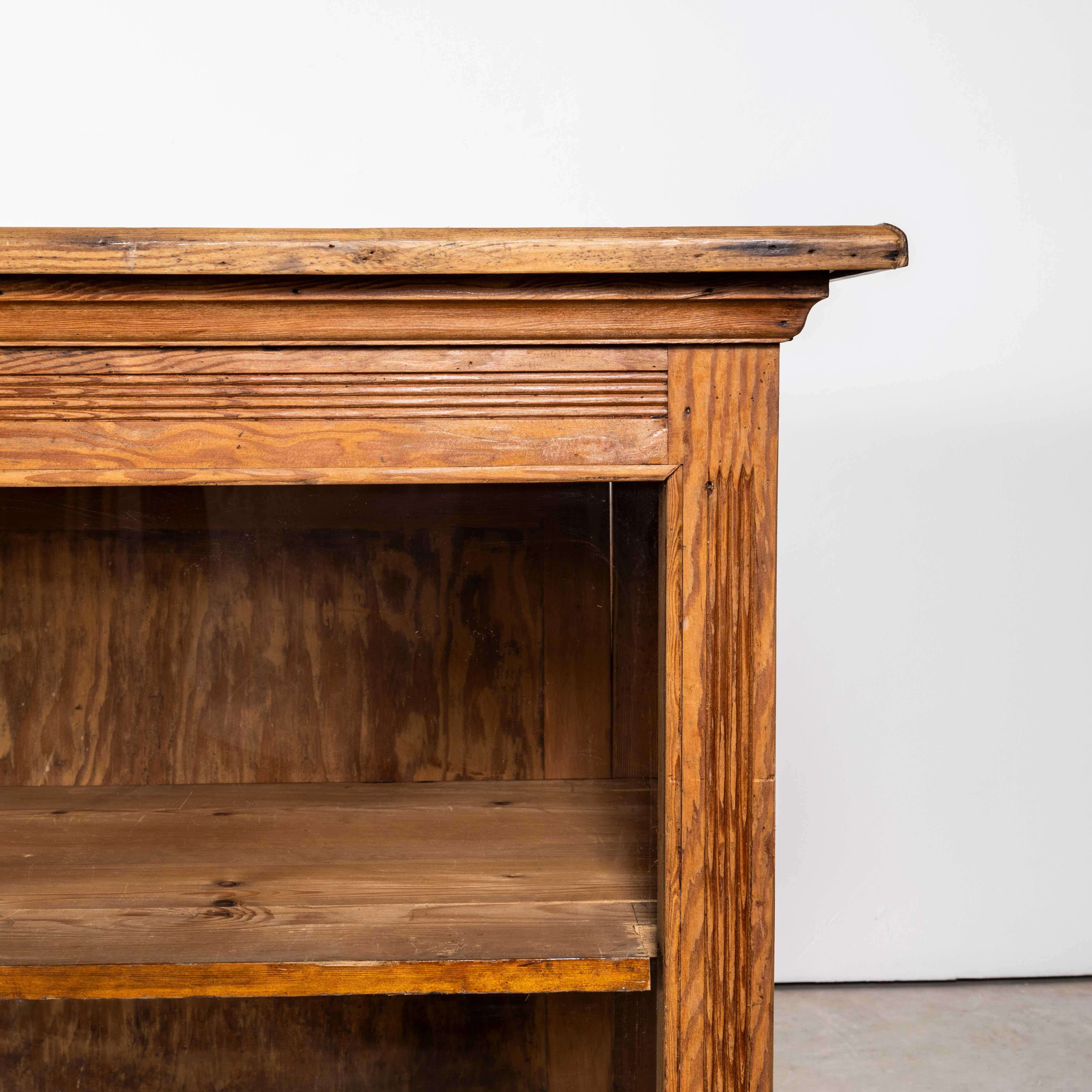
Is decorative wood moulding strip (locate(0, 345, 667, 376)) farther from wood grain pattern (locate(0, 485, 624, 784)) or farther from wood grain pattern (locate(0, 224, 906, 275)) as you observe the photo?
wood grain pattern (locate(0, 485, 624, 784))

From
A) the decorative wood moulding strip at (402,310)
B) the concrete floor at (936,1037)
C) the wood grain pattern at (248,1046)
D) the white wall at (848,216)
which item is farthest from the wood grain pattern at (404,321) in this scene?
the concrete floor at (936,1037)

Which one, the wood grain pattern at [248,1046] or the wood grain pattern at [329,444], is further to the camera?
the wood grain pattern at [248,1046]

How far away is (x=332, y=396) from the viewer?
2.11ft

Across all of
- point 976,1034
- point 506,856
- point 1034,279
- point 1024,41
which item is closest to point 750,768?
point 506,856

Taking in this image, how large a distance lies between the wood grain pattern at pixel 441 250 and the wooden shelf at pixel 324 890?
1.11ft

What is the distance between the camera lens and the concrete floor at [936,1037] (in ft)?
3.97

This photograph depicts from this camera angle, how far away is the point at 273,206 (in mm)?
1323

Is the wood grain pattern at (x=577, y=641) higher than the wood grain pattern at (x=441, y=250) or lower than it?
lower

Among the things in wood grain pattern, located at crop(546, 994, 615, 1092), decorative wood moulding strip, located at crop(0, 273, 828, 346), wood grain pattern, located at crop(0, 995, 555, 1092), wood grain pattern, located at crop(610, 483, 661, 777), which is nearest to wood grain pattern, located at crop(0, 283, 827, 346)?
decorative wood moulding strip, located at crop(0, 273, 828, 346)

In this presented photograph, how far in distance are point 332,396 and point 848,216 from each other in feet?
3.05

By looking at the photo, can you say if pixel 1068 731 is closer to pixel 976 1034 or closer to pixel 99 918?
pixel 976 1034

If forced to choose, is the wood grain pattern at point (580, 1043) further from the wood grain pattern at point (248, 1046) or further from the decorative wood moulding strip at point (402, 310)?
the decorative wood moulding strip at point (402, 310)

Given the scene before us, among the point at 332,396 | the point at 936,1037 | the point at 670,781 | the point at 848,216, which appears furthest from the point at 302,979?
the point at 848,216

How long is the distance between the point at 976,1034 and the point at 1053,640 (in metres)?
0.50
